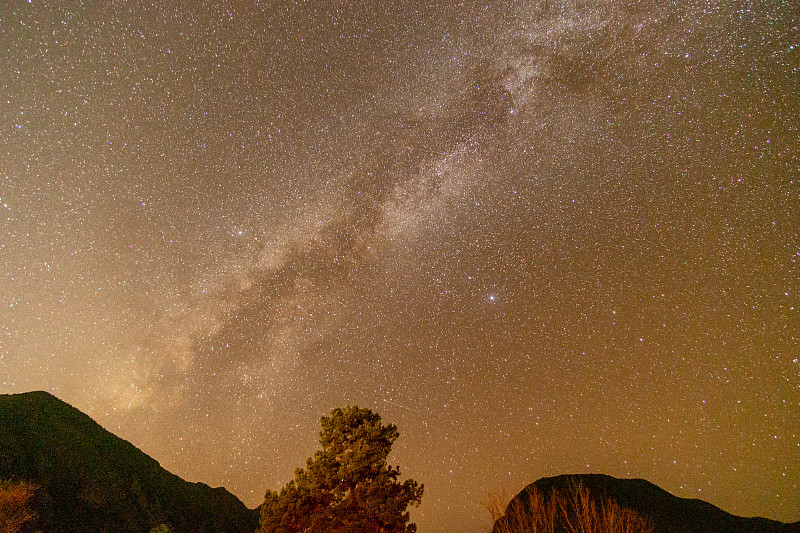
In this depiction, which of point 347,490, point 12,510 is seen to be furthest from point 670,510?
point 12,510

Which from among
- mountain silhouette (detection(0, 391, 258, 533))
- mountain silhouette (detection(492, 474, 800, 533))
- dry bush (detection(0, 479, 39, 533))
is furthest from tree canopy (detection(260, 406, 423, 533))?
mountain silhouette (detection(492, 474, 800, 533))

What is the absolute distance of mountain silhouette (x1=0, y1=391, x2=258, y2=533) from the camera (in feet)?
147

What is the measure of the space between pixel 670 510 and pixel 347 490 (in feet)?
413

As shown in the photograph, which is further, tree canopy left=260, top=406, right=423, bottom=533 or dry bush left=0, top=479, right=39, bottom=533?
dry bush left=0, top=479, right=39, bottom=533

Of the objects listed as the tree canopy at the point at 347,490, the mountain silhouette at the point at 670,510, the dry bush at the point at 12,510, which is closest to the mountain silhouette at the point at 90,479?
the dry bush at the point at 12,510

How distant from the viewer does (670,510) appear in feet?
348

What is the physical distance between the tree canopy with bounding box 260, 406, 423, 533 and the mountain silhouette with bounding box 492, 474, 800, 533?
247ft

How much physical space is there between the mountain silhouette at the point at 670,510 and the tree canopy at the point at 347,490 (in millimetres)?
75211

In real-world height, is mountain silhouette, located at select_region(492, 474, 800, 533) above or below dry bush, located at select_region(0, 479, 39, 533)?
below

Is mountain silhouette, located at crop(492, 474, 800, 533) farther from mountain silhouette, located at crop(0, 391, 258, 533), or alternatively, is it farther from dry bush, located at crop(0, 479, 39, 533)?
dry bush, located at crop(0, 479, 39, 533)

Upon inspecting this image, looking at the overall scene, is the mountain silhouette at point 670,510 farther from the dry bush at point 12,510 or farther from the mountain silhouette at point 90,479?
the dry bush at point 12,510

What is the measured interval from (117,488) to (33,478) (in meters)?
8.71

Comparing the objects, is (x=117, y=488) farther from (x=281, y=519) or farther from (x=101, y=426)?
(x=281, y=519)

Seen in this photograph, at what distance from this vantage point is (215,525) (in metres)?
59.4
